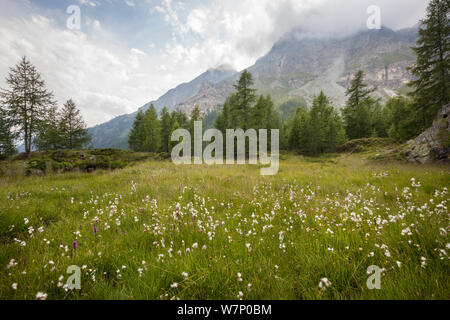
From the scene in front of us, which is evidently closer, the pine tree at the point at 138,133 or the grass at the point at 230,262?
the grass at the point at 230,262

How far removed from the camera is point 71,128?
35.9m

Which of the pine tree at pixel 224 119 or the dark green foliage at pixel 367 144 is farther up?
the pine tree at pixel 224 119

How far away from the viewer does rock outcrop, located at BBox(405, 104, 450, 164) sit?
28.4 feet

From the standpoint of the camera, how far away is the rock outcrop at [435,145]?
8.65m

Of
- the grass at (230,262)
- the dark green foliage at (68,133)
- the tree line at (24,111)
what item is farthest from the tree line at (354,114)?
the grass at (230,262)

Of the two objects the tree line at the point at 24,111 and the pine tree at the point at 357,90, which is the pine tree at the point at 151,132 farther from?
the pine tree at the point at 357,90

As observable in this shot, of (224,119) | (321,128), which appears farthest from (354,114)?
(224,119)

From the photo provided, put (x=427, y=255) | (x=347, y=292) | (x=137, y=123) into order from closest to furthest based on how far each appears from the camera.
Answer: (x=347, y=292) → (x=427, y=255) → (x=137, y=123)

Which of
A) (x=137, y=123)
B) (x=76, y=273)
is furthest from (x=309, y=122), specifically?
(x=137, y=123)

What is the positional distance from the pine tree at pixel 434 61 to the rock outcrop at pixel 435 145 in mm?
14821

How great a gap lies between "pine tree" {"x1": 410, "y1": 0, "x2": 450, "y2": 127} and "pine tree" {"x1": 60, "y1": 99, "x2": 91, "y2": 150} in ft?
194
